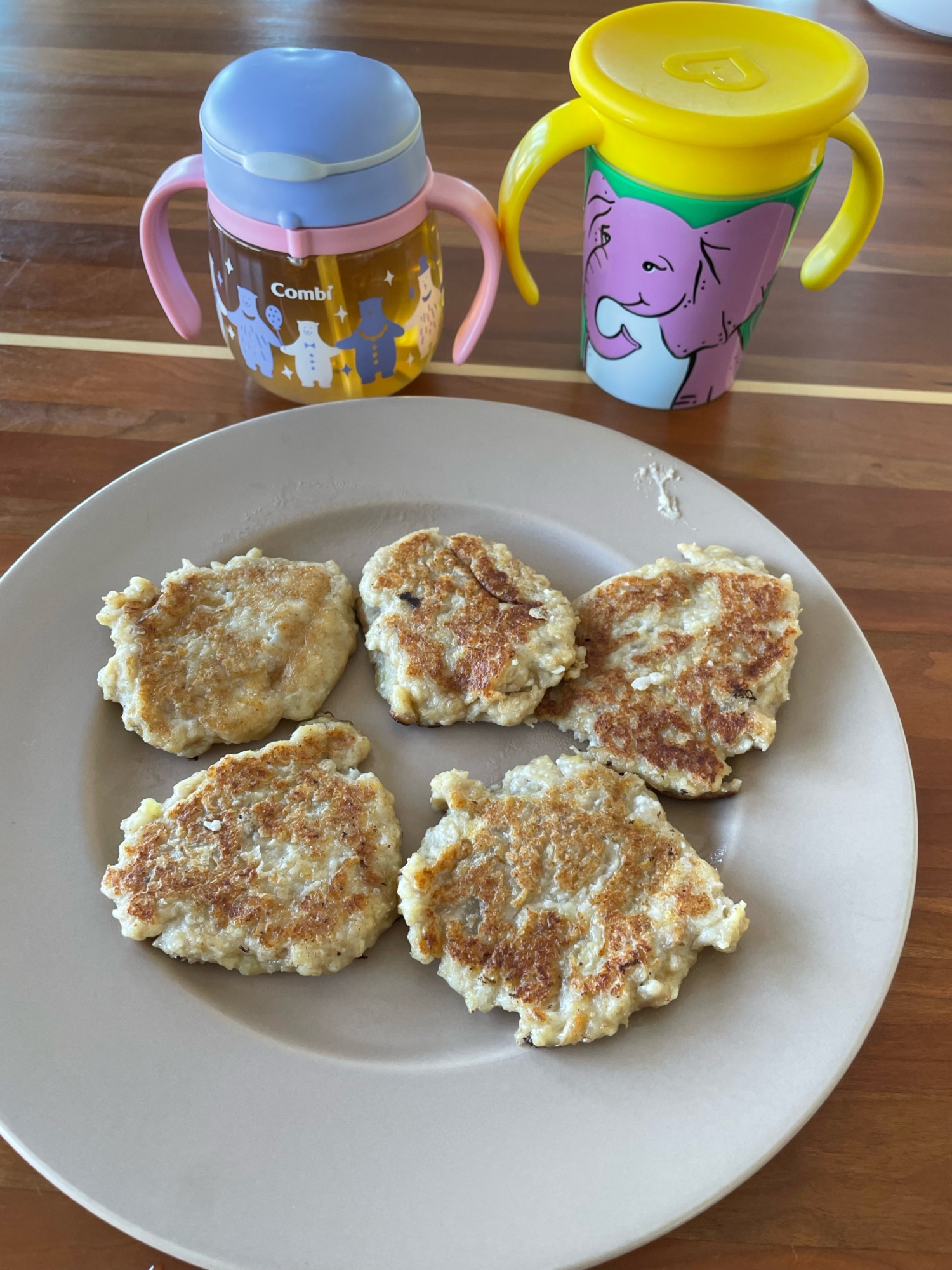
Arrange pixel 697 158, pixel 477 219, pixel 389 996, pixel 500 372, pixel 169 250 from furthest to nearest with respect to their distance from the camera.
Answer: pixel 500 372, pixel 169 250, pixel 477 219, pixel 697 158, pixel 389 996

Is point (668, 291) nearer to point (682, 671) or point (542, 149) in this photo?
point (542, 149)

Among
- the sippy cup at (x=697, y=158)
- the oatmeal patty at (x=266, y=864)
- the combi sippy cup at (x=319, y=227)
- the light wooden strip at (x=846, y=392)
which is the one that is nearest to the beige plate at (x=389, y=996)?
the oatmeal patty at (x=266, y=864)

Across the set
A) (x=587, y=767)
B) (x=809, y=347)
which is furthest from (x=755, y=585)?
(x=809, y=347)

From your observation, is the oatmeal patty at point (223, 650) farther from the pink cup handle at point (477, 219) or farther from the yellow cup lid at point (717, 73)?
the yellow cup lid at point (717, 73)

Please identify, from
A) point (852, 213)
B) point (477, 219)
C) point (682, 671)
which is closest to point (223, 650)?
point (682, 671)

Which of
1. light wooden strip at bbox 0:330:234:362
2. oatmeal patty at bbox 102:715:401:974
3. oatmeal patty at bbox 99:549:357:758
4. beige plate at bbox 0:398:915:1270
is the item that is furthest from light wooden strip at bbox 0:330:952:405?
oatmeal patty at bbox 102:715:401:974

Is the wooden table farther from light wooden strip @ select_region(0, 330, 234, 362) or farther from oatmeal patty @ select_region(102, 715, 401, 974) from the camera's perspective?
oatmeal patty @ select_region(102, 715, 401, 974)
